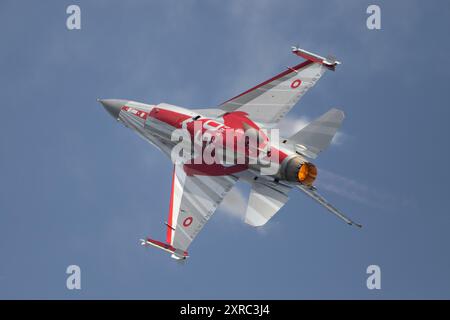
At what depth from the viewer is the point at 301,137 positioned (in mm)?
33219

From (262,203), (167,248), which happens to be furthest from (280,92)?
(167,248)

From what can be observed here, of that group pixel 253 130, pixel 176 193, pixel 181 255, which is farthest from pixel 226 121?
pixel 181 255

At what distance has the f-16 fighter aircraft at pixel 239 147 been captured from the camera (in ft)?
109

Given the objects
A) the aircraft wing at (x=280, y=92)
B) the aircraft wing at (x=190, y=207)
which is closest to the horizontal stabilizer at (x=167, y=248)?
the aircraft wing at (x=190, y=207)

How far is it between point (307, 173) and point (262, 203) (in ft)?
8.41

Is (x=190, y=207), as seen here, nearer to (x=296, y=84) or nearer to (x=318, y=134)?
(x=318, y=134)

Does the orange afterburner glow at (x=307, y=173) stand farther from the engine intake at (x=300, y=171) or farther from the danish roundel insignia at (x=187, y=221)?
the danish roundel insignia at (x=187, y=221)

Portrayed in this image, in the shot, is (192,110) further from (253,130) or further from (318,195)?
(318,195)

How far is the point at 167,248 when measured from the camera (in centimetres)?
3538

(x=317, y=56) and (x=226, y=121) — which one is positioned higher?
(x=317, y=56)

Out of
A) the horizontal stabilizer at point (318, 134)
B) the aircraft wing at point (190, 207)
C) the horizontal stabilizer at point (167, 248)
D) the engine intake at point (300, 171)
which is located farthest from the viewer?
the aircraft wing at point (190, 207)

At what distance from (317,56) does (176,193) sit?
10.2 metres

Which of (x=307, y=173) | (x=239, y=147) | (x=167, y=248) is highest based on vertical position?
(x=239, y=147)

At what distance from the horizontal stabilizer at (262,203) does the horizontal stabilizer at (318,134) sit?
8.23ft
